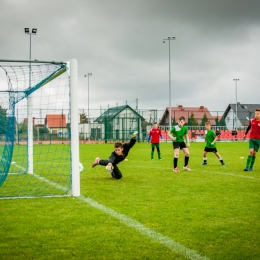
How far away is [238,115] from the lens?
7531cm

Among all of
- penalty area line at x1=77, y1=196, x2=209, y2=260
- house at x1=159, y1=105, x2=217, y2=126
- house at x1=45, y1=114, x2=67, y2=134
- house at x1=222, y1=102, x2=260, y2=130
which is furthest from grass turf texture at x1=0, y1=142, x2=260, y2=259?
house at x1=222, y1=102, x2=260, y2=130

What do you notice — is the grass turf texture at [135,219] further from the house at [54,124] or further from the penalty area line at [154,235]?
the house at [54,124]

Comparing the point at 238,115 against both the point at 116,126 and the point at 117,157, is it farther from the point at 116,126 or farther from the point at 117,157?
the point at 117,157

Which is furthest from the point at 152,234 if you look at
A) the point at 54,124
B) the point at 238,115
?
the point at 238,115

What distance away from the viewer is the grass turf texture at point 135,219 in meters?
4.70

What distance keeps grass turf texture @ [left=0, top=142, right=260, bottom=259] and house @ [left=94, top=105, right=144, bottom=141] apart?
122ft

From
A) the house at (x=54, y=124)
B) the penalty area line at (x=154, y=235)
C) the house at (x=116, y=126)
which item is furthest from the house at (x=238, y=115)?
the penalty area line at (x=154, y=235)

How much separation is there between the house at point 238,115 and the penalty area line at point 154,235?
49.4 metres

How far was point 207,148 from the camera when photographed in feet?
54.3

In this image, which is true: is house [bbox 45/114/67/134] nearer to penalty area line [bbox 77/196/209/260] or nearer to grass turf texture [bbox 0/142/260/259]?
grass turf texture [bbox 0/142/260/259]

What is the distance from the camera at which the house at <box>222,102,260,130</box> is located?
55125 millimetres

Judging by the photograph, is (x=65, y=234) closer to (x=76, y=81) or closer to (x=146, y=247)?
(x=146, y=247)

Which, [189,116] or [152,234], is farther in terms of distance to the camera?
[189,116]

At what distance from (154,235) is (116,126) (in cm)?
4252
